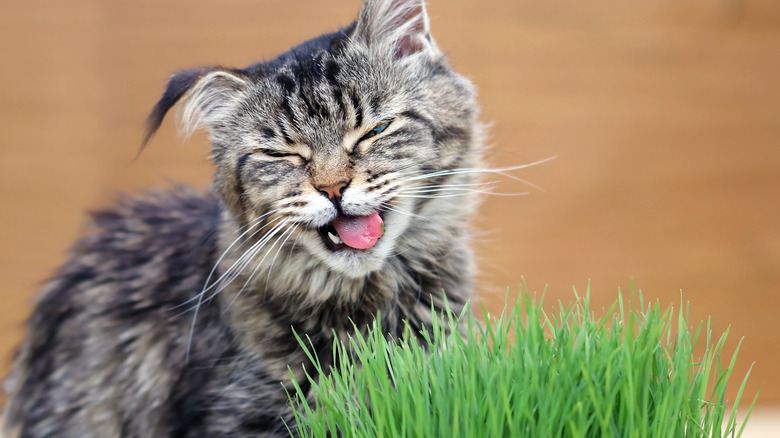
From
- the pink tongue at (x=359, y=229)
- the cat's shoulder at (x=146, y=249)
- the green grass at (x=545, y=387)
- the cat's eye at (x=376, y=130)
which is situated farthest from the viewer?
the cat's shoulder at (x=146, y=249)

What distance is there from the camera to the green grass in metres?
0.87

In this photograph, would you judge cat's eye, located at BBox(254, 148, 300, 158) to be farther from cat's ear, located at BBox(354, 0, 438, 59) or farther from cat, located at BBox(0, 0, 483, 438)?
cat's ear, located at BBox(354, 0, 438, 59)

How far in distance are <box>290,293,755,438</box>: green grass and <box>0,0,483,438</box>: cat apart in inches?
11.0

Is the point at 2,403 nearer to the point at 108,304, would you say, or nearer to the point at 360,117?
the point at 108,304

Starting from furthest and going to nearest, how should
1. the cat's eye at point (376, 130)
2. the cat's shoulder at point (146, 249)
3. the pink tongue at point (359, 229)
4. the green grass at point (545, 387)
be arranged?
the cat's shoulder at point (146, 249) → the cat's eye at point (376, 130) → the pink tongue at point (359, 229) → the green grass at point (545, 387)

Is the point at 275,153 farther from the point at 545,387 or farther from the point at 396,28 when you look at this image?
the point at 545,387

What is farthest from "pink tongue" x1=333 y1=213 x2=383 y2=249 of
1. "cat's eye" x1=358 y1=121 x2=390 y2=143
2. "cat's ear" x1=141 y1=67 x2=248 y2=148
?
"cat's ear" x1=141 y1=67 x2=248 y2=148

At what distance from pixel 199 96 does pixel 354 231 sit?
1.59ft

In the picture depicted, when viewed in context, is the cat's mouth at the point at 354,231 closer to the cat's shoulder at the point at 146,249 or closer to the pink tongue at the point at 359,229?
the pink tongue at the point at 359,229

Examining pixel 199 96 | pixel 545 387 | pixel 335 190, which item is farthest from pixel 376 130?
pixel 545 387

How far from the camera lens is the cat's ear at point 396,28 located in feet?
4.46

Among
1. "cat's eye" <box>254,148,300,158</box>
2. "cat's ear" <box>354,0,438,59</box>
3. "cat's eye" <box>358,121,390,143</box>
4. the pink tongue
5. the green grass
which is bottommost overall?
the green grass

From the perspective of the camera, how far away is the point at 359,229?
1182 mm

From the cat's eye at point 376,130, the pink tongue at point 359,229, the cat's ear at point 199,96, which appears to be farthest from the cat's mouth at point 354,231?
the cat's ear at point 199,96
